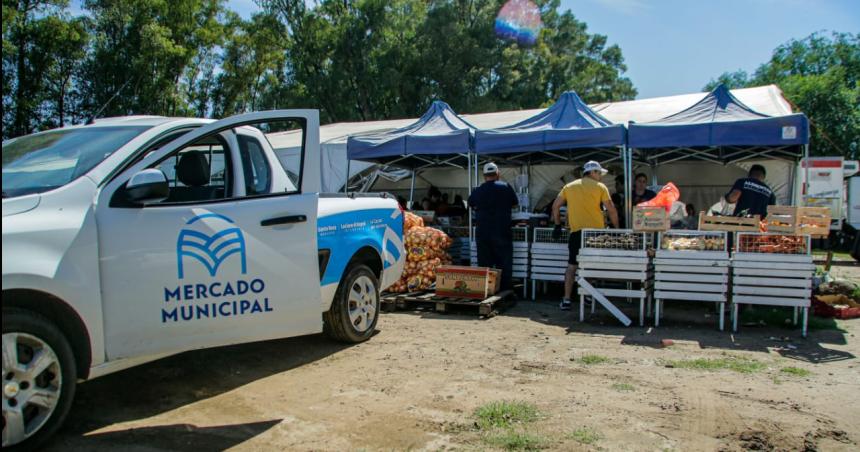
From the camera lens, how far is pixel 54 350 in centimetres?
337

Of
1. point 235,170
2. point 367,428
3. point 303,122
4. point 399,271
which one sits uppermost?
point 303,122

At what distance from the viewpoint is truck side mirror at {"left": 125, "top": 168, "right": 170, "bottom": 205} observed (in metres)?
3.80

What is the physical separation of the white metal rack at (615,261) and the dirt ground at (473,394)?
0.76 metres

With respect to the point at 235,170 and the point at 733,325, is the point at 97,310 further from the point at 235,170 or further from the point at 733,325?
the point at 733,325

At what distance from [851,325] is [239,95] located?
93.4 ft

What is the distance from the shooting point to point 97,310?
3.62m

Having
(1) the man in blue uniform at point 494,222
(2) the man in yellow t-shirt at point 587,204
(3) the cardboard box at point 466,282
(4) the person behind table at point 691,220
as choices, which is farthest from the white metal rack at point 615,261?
(4) the person behind table at point 691,220

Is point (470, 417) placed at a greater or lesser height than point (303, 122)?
lesser

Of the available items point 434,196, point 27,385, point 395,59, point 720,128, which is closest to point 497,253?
point 720,128

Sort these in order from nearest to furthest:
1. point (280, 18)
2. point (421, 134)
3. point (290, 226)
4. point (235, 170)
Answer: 1. point (290, 226)
2. point (235, 170)
3. point (421, 134)
4. point (280, 18)

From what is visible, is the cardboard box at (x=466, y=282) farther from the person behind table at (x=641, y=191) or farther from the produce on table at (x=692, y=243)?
the person behind table at (x=641, y=191)

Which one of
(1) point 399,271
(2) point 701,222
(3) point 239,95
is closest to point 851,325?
(2) point 701,222

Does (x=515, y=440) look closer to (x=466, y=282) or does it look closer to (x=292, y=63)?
(x=466, y=282)

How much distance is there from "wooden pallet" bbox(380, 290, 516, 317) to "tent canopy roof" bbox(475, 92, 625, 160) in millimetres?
2324
